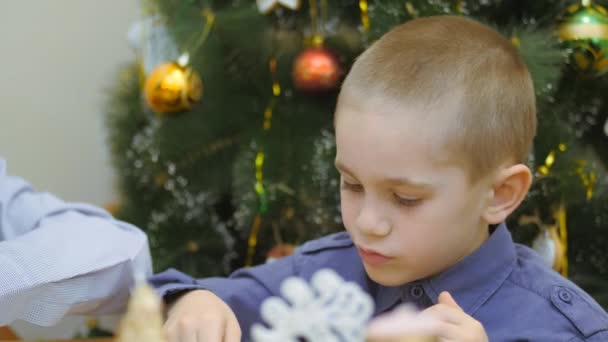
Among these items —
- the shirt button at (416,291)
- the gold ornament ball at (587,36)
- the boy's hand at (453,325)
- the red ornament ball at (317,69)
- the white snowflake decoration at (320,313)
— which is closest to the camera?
the white snowflake decoration at (320,313)

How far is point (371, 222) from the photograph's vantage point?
62cm

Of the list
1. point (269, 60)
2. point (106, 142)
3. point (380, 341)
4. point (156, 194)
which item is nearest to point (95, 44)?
point (106, 142)

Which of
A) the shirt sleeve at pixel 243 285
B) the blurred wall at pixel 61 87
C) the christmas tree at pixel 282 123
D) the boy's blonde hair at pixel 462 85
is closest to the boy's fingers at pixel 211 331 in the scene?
the shirt sleeve at pixel 243 285

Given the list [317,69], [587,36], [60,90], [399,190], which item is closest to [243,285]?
[399,190]

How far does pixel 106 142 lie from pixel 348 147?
1.08m

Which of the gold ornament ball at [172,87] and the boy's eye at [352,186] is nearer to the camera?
the boy's eye at [352,186]

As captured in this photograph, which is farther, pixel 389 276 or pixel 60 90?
pixel 60 90

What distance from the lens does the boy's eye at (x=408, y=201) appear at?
636 millimetres

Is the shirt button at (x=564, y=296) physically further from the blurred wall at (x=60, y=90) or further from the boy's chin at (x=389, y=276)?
the blurred wall at (x=60, y=90)

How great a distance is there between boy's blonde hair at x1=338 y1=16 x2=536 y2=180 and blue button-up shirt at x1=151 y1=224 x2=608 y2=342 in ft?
0.35

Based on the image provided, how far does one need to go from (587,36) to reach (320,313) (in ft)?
2.72

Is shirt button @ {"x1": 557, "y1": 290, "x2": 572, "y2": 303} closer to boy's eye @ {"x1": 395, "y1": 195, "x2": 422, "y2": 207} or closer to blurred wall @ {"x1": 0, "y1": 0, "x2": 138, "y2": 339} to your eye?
boy's eye @ {"x1": 395, "y1": 195, "x2": 422, "y2": 207}

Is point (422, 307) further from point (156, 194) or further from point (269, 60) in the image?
point (156, 194)

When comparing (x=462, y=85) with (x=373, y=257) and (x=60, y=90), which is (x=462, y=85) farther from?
(x=60, y=90)
